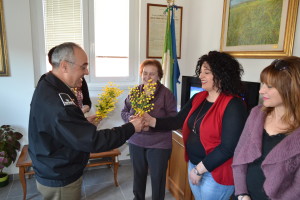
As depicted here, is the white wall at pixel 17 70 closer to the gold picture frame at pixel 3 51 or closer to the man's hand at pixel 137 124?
the gold picture frame at pixel 3 51

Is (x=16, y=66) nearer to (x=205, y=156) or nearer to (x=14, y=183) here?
(x=14, y=183)

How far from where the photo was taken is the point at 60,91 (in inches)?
48.5

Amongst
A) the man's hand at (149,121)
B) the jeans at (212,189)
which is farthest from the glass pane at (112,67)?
the jeans at (212,189)

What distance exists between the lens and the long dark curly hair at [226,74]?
138 cm

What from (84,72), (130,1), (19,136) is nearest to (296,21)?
(84,72)

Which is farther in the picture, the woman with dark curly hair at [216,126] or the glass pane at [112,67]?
the glass pane at [112,67]

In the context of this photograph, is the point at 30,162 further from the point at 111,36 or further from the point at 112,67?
the point at 111,36

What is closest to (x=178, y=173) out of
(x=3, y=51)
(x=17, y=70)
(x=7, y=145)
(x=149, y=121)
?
(x=149, y=121)

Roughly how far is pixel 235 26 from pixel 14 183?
10.9 feet

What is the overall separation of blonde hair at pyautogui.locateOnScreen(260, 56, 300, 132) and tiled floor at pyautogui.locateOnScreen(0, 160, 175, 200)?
6.24 feet

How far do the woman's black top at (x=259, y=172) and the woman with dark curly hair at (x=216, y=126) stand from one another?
0.15 metres

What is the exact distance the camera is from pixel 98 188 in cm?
282

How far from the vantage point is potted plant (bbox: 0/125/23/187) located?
258cm

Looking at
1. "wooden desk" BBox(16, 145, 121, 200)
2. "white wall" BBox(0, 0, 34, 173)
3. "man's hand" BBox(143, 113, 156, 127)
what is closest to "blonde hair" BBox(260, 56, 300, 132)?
"man's hand" BBox(143, 113, 156, 127)
